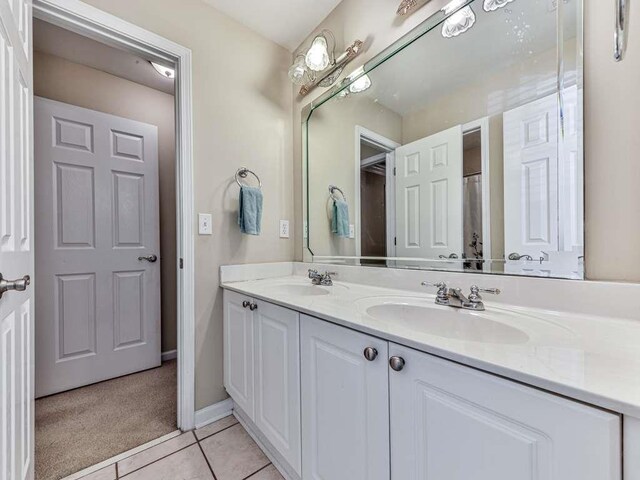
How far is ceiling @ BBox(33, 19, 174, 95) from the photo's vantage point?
172 cm

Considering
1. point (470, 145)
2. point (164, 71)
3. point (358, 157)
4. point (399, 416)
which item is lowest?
point (399, 416)

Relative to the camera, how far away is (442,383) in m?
0.60

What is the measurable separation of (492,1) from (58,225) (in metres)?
2.66

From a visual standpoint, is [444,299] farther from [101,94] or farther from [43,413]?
[101,94]

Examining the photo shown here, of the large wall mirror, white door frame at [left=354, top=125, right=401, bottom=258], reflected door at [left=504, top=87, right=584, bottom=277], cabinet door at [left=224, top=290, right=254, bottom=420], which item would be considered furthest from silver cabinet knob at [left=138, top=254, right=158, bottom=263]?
reflected door at [left=504, top=87, right=584, bottom=277]

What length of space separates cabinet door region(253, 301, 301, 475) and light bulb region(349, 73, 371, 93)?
1278 millimetres

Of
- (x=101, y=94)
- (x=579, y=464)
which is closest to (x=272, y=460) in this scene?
(x=579, y=464)

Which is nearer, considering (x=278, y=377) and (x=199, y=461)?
(x=278, y=377)

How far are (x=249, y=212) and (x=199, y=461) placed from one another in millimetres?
1218

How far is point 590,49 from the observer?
83cm

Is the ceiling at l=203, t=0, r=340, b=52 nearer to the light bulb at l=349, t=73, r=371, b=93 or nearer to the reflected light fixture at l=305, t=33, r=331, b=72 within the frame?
the reflected light fixture at l=305, t=33, r=331, b=72

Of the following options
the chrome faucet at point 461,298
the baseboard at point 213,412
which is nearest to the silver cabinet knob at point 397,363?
the chrome faucet at point 461,298

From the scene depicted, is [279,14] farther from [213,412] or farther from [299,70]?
[213,412]

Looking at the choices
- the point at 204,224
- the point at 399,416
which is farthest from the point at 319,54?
the point at 399,416
